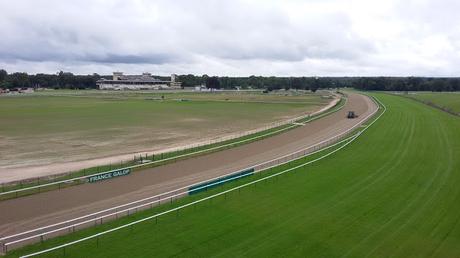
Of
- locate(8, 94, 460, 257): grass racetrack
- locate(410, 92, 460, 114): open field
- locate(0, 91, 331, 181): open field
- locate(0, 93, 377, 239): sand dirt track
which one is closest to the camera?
locate(8, 94, 460, 257): grass racetrack

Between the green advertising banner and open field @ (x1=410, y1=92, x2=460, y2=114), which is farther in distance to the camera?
open field @ (x1=410, y1=92, x2=460, y2=114)

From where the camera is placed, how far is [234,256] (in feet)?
58.4

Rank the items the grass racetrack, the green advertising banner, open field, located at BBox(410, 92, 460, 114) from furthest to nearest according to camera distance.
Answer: open field, located at BBox(410, 92, 460, 114) < the green advertising banner < the grass racetrack

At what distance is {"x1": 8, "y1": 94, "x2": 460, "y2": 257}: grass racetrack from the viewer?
18422mm

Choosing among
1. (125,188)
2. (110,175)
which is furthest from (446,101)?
(125,188)

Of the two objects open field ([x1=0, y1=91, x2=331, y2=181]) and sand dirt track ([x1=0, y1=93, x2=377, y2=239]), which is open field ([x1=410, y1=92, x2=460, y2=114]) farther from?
sand dirt track ([x1=0, y1=93, x2=377, y2=239])

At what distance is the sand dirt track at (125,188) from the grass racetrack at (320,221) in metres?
4.15

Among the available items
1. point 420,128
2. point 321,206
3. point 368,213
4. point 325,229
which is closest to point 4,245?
point 325,229

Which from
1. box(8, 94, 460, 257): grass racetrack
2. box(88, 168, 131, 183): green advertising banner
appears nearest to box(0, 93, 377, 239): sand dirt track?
box(88, 168, 131, 183): green advertising banner

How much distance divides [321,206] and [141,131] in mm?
39071

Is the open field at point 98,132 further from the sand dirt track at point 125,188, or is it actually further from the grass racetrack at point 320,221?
the grass racetrack at point 320,221

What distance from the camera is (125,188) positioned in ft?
93.9

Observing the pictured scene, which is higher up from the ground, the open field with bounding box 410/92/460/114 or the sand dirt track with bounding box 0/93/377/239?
the open field with bounding box 410/92/460/114

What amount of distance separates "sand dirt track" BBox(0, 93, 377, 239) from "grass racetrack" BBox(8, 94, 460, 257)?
13.6 feet
